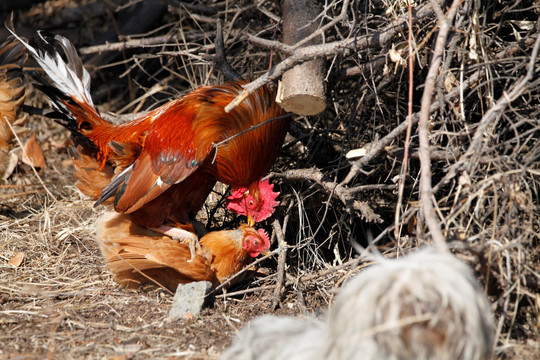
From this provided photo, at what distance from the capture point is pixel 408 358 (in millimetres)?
1936

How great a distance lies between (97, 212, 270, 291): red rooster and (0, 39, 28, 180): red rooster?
1688 mm

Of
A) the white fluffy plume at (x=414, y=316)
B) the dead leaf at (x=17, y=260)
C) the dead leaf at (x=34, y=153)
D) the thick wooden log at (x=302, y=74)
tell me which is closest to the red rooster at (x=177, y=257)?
the dead leaf at (x=17, y=260)

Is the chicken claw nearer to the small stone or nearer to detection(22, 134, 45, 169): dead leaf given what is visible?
the small stone

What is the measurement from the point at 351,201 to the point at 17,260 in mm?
2622

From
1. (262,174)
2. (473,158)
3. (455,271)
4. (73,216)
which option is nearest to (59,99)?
(73,216)

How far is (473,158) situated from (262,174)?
1.63 metres

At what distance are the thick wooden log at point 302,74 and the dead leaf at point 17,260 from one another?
2.38 metres

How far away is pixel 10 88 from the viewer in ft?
15.9

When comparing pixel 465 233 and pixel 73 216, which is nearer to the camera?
pixel 465 233

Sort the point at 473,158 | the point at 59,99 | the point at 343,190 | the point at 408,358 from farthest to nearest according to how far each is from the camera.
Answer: the point at 59,99 < the point at 343,190 < the point at 473,158 < the point at 408,358

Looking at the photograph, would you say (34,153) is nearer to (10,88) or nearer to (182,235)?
(10,88)

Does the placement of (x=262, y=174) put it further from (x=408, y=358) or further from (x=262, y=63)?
(x=408, y=358)

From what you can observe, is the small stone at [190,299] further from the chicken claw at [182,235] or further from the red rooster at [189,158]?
the red rooster at [189,158]

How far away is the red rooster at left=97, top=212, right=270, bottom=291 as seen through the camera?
3766 millimetres
